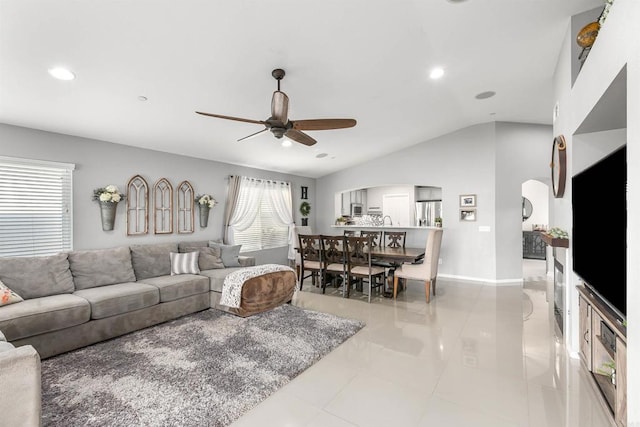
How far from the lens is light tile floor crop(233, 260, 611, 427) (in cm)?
204

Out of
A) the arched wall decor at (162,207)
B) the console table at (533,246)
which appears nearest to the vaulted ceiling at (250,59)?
the arched wall decor at (162,207)

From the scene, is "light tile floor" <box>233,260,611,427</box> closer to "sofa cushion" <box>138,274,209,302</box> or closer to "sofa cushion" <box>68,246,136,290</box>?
"sofa cushion" <box>138,274,209,302</box>

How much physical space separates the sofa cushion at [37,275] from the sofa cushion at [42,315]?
0.57 ft

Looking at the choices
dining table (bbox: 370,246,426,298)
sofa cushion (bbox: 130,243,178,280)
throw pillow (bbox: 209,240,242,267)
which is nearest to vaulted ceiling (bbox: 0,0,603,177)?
sofa cushion (bbox: 130,243,178,280)

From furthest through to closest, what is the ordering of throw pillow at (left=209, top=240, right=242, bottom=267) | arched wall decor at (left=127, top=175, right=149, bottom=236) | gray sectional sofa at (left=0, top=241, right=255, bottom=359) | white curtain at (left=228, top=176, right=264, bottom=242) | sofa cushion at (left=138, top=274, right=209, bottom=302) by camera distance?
white curtain at (left=228, top=176, right=264, bottom=242) < throw pillow at (left=209, top=240, right=242, bottom=267) < arched wall decor at (left=127, top=175, right=149, bottom=236) < sofa cushion at (left=138, top=274, right=209, bottom=302) < gray sectional sofa at (left=0, top=241, right=255, bottom=359)

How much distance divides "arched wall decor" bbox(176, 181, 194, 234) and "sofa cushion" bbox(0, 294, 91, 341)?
2.05 meters

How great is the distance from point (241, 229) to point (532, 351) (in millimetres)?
5008

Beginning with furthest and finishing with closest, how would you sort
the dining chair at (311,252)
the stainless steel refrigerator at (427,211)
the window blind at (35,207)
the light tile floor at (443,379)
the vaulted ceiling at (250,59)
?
the stainless steel refrigerator at (427,211), the dining chair at (311,252), the window blind at (35,207), the vaulted ceiling at (250,59), the light tile floor at (443,379)

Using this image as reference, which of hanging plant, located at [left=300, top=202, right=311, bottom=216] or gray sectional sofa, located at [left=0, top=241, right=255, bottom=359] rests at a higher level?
hanging plant, located at [left=300, top=202, right=311, bottom=216]

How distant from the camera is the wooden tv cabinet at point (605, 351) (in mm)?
1790

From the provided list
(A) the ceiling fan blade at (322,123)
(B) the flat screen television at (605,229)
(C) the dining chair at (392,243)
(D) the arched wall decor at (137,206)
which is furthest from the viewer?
(C) the dining chair at (392,243)

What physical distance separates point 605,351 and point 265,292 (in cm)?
353

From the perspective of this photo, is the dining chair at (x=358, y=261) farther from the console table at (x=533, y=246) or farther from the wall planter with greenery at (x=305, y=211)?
the console table at (x=533, y=246)

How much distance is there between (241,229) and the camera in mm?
6160
